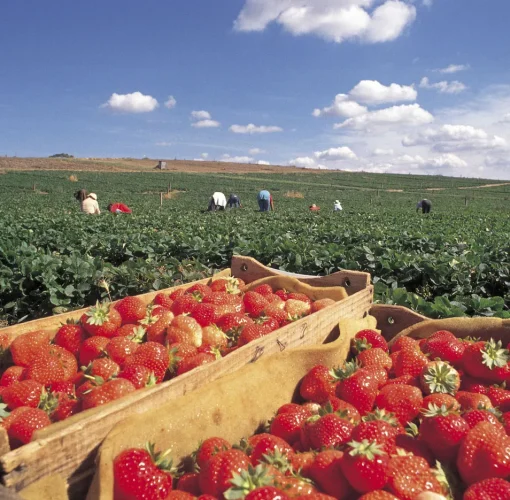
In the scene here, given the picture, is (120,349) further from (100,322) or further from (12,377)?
(12,377)

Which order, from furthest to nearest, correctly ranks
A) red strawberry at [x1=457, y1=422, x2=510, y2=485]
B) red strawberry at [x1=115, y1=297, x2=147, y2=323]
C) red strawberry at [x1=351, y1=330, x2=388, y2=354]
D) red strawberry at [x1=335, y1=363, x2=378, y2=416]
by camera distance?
red strawberry at [x1=115, y1=297, x2=147, y2=323]
red strawberry at [x1=351, y1=330, x2=388, y2=354]
red strawberry at [x1=335, y1=363, x2=378, y2=416]
red strawberry at [x1=457, y1=422, x2=510, y2=485]

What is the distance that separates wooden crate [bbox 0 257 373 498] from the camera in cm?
147

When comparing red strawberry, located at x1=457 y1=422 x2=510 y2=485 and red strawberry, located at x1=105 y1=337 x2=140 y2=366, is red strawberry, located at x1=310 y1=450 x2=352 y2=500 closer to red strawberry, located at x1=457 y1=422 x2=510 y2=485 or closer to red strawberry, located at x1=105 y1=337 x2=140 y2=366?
red strawberry, located at x1=457 y1=422 x2=510 y2=485

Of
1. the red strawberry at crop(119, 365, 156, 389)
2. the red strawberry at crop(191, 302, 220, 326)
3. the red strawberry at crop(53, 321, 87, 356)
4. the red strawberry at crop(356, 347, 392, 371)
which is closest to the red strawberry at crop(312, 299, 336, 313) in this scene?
the red strawberry at crop(356, 347, 392, 371)

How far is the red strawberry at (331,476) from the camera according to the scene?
1.65 metres

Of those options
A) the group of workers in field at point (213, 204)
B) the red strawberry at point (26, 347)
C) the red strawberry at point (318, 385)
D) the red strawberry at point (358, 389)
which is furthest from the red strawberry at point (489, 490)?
the group of workers in field at point (213, 204)

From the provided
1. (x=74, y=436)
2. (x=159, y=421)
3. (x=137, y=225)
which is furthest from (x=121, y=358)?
(x=137, y=225)

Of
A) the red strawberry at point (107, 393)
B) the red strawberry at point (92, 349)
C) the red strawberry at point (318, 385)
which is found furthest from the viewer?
the red strawberry at point (92, 349)

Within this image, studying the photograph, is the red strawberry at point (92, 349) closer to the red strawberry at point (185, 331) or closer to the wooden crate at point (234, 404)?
the red strawberry at point (185, 331)

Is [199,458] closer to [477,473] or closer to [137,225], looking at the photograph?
[477,473]

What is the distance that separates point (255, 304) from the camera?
11.0 ft

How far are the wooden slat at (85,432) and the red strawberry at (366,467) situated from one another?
789 mm

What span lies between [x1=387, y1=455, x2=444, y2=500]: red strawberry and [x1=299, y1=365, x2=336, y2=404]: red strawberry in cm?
73

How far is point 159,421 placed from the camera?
1819mm
